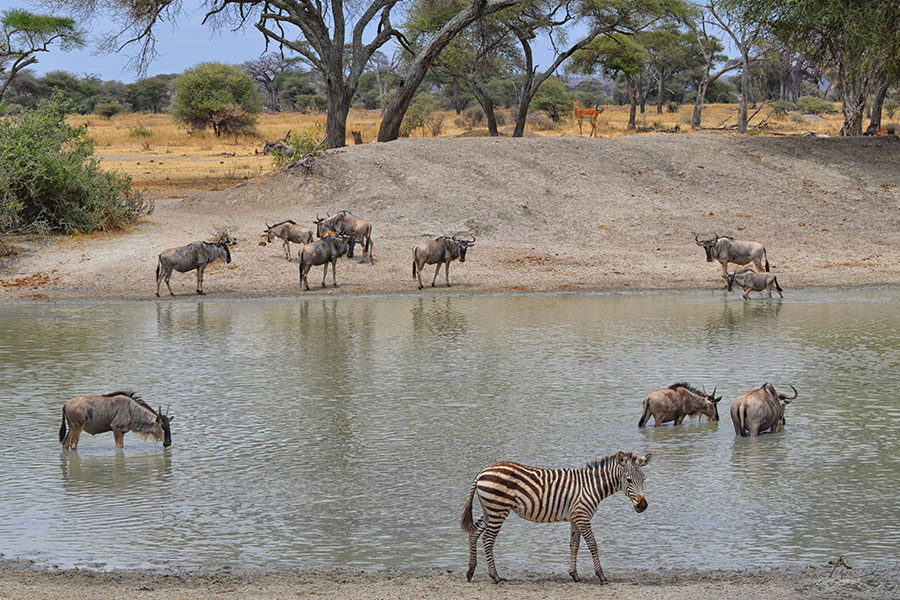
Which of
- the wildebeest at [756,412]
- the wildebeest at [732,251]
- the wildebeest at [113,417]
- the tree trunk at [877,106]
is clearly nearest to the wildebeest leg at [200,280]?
the wildebeest at [732,251]

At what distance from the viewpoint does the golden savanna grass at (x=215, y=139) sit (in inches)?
1486

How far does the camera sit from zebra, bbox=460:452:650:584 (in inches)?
280

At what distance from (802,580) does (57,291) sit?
1821 centimetres

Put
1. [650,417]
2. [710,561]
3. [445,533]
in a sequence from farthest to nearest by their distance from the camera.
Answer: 1. [650,417]
2. [445,533]
3. [710,561]

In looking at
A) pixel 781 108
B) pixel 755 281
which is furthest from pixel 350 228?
pixel 781 108

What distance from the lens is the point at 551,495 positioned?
7211 mm

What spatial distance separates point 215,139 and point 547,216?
30744mm

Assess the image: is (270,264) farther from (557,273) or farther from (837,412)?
(837,412)

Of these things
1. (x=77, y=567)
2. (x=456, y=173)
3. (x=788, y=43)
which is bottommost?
(x=77, y=567)

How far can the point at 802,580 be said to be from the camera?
23.9ft

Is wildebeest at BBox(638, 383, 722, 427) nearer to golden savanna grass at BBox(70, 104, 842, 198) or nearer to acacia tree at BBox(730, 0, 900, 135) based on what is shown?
acacia tree at BBox(730, 0, 900, 135)

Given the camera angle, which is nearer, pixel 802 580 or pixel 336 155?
pixel 802 580

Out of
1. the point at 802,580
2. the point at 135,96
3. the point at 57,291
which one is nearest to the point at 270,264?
the point at 57,291

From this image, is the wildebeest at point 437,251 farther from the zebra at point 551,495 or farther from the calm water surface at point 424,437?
the zebra at point 551,495
